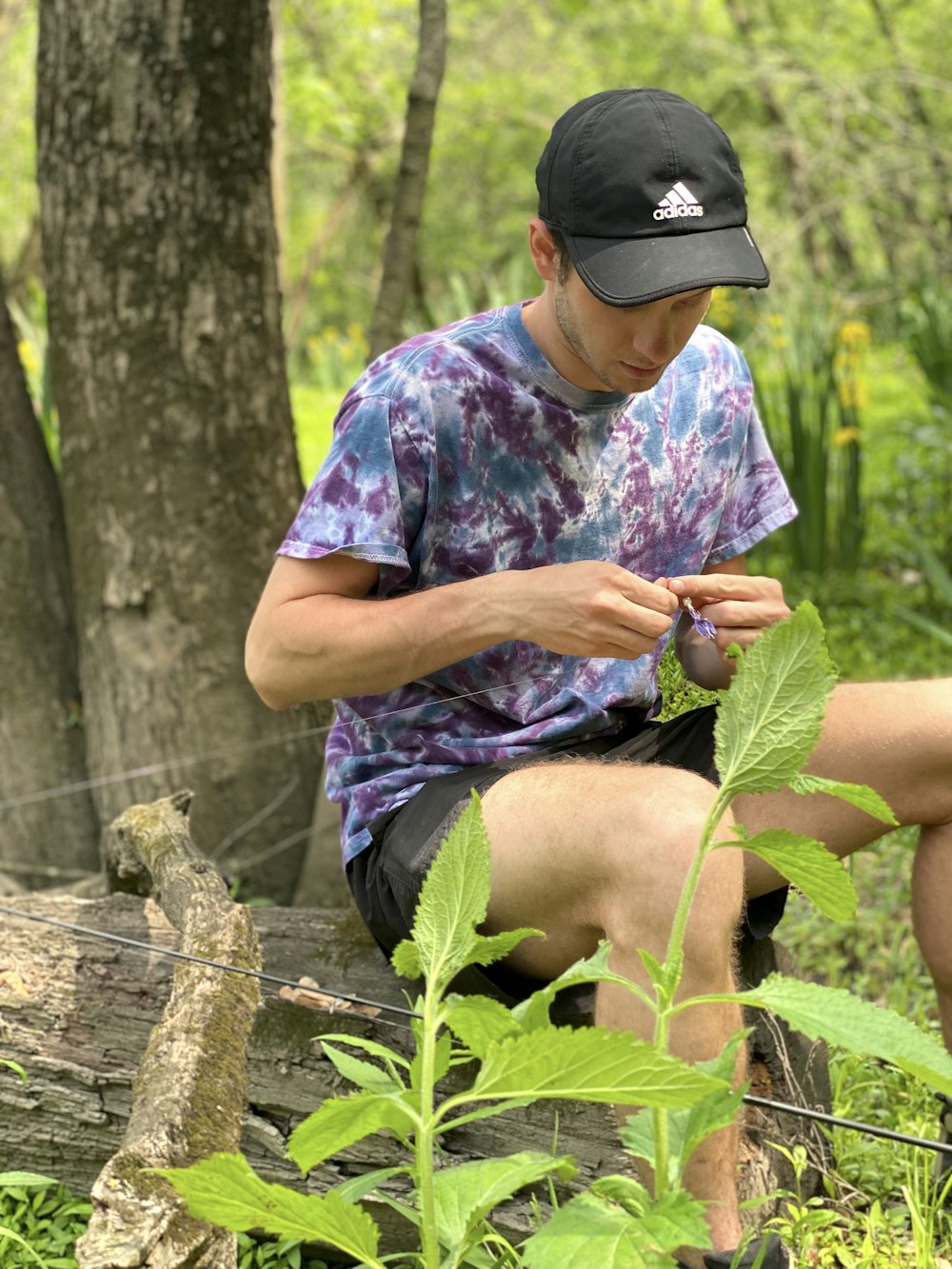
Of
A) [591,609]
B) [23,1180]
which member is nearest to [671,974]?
[591,609]

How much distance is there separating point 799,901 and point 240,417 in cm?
164

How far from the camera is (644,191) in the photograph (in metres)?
1.85

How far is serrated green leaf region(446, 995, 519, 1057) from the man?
0.39 m

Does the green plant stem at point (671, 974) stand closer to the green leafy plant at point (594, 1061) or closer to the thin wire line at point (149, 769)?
the green leafy plant at point (594, 1061)

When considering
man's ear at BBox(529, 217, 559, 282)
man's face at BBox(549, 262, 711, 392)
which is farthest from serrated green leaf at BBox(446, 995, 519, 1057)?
man's ear at BBox(529, 217, 559, 282)

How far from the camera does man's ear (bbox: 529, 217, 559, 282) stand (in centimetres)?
198

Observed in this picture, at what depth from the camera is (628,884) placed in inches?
64.4

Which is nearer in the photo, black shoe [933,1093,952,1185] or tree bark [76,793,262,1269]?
tree bark [76,793,262,1269]

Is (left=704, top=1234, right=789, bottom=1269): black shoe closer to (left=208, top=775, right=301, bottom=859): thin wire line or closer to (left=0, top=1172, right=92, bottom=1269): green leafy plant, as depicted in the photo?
(left=0, top=1172, right=92, bottom=1269): green leafy plant

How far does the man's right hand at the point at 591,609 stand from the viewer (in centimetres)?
177

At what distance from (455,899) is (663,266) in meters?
0.92

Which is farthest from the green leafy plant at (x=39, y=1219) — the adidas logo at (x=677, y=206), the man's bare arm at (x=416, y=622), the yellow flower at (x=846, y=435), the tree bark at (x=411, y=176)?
the yellow flower at (x=846, y=435)

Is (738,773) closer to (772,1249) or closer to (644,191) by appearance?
(772,1249)

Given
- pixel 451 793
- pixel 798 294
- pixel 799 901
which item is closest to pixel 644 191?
pixel 451 793
